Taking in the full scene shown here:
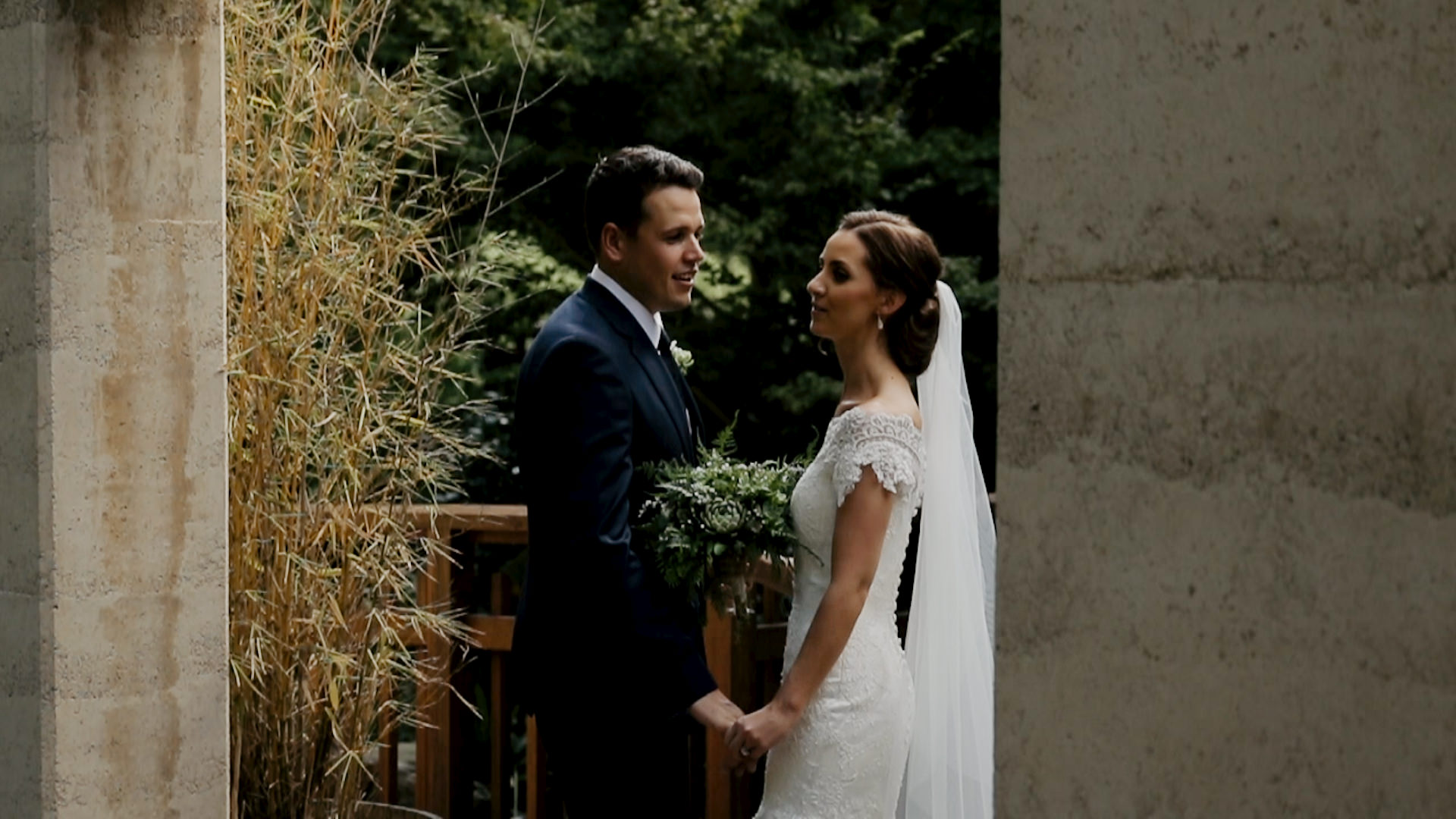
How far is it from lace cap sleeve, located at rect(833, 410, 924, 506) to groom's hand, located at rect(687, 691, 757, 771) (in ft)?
1.22

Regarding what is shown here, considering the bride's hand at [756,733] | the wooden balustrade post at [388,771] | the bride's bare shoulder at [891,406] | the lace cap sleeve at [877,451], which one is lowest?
the wooden balustrade post at [388,771]

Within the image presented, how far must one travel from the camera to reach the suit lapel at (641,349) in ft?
10.2

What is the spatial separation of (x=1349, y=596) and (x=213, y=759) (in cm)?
248

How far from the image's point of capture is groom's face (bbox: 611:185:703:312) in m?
3.13

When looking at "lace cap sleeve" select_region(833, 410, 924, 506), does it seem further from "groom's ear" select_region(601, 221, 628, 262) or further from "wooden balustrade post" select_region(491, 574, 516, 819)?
"wooden balustrade post" select_region(491, 574, 516, 819)

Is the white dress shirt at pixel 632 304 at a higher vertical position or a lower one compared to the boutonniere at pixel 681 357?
higher

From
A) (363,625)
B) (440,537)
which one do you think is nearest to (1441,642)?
(363,625)

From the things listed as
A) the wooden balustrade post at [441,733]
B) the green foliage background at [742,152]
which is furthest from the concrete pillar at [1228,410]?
the green foliage background at [742,152]

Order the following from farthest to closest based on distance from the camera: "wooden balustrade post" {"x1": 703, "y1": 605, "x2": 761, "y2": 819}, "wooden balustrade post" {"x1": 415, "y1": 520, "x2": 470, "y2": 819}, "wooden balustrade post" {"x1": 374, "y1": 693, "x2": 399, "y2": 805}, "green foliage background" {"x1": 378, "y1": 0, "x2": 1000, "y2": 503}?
1. "green foliage background" {"x1": 378, "y1": 0, "x2": 1000, "y2": 503}
2. "wooden balustrade post" {"x1": 374, "y1": 693, "x2": 399, "y2": 805}
3. "wooden balustrade post" {"x1": 415, "y1": 520, "x2": 470, "y2": 819}
4. "wooden balustrade post" {"x1": 703, "y1": 605, "x2": 761, "y2": 819}

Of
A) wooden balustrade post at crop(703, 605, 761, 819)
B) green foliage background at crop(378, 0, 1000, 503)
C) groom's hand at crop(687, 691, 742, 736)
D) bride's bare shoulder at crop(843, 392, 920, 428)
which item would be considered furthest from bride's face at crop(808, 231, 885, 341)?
green foliage background at crop(378, 0, 1000, 503)

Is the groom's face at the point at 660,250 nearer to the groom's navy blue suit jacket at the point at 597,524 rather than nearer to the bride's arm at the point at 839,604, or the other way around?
the groom's navy blue suit jacket at the point at 597,524

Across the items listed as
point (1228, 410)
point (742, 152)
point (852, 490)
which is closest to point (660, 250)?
point (852, 490)

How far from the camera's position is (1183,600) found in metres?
1.66

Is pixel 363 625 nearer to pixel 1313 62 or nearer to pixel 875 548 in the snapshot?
pixel 875 548
